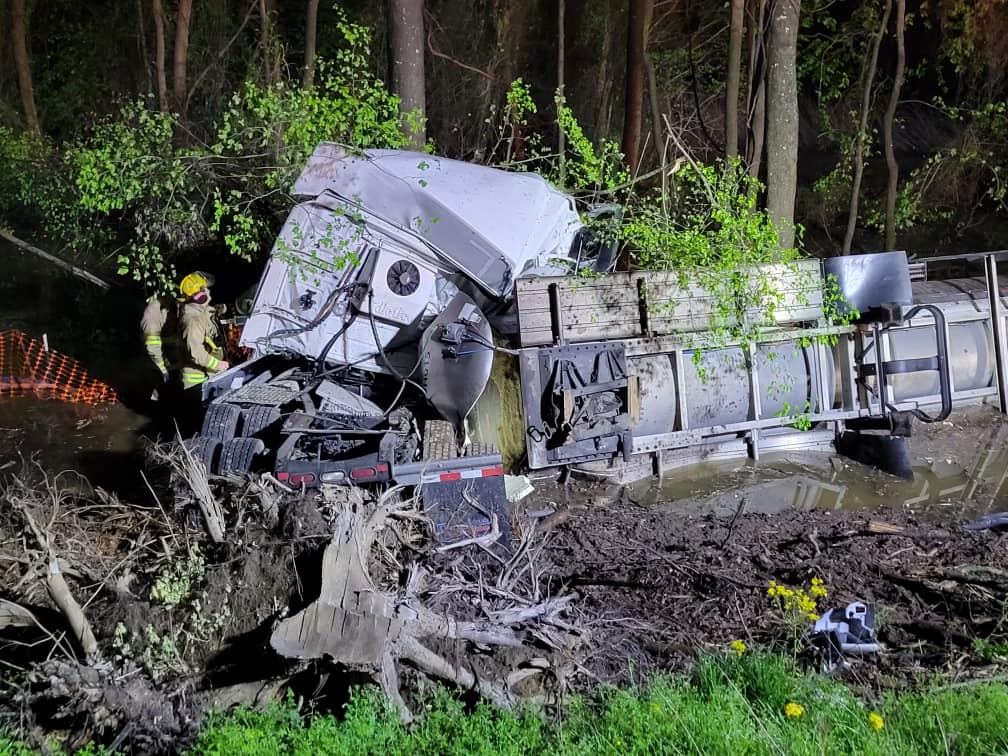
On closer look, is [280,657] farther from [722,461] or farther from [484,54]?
[484,54]

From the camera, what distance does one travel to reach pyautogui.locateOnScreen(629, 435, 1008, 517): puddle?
22.8 ft

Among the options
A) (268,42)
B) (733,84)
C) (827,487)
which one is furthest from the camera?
(268,42)

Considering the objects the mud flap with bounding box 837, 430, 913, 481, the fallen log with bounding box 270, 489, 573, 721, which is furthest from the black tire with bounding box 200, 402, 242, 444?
the mud flap with bounding box 837, 430, 913, 481

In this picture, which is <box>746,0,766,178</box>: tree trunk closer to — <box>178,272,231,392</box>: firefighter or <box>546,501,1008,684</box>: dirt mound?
<box>546,501,1008,684</box>: dirt mound

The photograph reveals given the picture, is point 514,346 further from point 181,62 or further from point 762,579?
point 181,62

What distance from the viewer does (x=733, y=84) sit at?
10.3m

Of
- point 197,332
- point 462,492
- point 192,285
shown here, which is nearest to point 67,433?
point 197,332

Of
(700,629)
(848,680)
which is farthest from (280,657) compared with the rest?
(848,680)

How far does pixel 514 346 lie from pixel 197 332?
3527 millimetres

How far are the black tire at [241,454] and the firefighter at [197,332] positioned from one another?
8.68ft

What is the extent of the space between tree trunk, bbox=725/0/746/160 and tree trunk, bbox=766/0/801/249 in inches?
Result: 28.5

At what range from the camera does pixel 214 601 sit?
4.24 meters

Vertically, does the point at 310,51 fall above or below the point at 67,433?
above

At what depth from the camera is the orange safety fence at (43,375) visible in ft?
31.4
